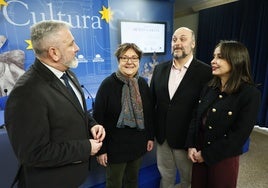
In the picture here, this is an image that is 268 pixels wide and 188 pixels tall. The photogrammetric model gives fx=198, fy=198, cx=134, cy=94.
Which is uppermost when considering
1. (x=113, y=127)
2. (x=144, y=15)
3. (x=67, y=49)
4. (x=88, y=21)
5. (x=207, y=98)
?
(x=144, y=15)

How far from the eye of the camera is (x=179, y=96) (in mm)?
1455

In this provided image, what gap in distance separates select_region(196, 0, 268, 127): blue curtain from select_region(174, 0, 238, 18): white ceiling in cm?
11

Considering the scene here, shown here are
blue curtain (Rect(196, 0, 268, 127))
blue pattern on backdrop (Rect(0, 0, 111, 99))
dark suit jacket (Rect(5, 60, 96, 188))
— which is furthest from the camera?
blue curtain (Rect(196, 0, 268, 127))

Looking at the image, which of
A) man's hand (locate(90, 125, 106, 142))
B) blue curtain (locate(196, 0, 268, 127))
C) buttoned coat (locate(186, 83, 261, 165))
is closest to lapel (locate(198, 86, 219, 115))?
buttoned coat (locate(186, 83, 261, 165))

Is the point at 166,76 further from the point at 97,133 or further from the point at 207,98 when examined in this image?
the point at 97,133

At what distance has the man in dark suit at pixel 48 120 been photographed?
861 millimetres

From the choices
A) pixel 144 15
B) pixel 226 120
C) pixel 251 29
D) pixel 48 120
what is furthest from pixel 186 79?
pixel 251 29

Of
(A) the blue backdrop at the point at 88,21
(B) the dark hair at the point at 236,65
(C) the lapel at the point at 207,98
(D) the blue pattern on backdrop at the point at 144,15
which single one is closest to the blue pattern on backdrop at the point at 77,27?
(A) the blue backdrop at the point at 88,21

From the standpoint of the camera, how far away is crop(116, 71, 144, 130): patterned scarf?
1.37 meters

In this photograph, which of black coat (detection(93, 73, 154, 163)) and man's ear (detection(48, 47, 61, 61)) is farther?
black coat (detection(93, 73, 154, 163))

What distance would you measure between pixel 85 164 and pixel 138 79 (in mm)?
712

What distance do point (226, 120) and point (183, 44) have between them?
2.08 ft

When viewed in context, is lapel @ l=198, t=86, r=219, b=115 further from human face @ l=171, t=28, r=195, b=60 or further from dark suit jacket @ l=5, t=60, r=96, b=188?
dark suit jacket @ l=5, t=60, r=96, b=188

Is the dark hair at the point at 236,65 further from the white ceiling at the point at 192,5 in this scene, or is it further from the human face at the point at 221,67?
the white ceiling at the point at 192,5
